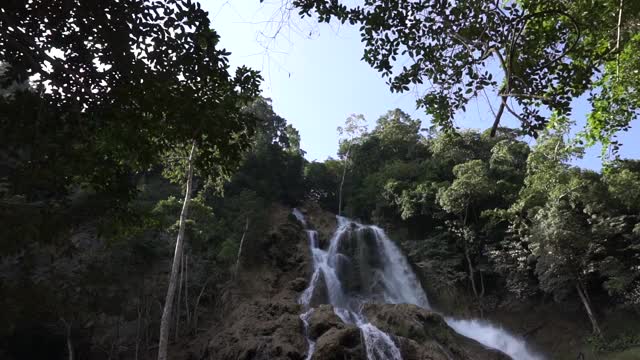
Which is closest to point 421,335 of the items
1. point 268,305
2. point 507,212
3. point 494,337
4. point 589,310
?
point 268,305

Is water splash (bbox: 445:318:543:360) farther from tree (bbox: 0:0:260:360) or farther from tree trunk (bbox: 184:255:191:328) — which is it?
tree (bbox: 0:0:260:360)

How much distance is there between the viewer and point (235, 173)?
485cm

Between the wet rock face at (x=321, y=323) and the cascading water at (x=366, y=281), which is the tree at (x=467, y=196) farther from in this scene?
the wet rock face at (x=321, y=323)

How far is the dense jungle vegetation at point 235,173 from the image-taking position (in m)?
4.05

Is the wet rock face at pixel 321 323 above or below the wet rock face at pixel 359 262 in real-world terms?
below

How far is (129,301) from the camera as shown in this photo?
15953 mm

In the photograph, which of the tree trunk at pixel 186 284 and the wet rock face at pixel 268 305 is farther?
the tree trunk at pixel 186 284

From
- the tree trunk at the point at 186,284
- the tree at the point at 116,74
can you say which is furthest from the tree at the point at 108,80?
the tree trunk at the point at 186,284

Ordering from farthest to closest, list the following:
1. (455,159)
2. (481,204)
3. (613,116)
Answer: (455,159) → (481,204) → (613,116)

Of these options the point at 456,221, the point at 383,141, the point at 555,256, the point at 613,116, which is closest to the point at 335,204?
the point at 383,141

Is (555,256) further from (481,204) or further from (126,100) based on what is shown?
(126,100)

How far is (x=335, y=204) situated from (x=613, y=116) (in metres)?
28.1

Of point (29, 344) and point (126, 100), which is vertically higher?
point (126, 100)

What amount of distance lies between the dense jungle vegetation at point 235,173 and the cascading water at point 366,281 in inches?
57.8
